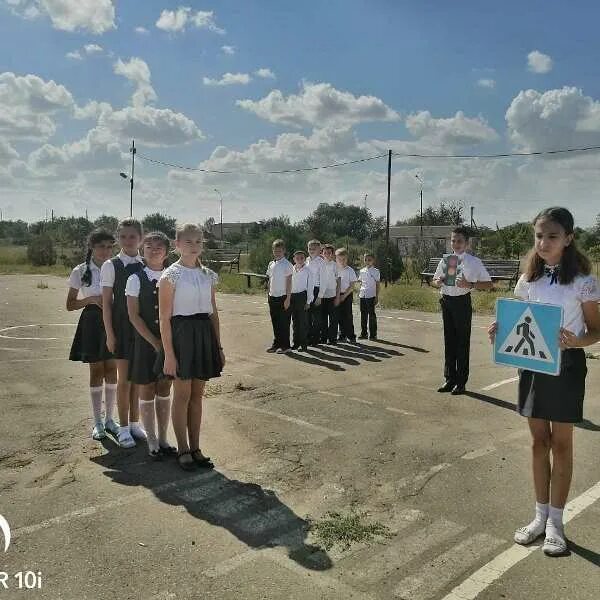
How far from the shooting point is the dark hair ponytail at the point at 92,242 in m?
5.72

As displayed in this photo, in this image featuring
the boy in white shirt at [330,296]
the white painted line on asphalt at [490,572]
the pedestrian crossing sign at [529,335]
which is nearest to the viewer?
the white painted line on asphalt at [490,572]

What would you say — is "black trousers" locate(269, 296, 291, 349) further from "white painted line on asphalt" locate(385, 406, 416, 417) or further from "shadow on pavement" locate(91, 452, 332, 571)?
"shadow on pavement" locate(91, 452, 332, 571)

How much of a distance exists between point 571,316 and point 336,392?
169 inches

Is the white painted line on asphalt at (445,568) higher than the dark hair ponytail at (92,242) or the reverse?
the reverse

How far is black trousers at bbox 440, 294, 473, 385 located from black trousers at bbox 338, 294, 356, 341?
4.35 m

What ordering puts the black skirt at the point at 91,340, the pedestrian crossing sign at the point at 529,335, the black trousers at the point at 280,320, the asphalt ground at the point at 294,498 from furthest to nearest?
the black trousers at the point at 280,320, the black skirt at the point at 91,340, the pedestrian crossing sign at the point at 529,335, the asphalt ground at the point at 294,498

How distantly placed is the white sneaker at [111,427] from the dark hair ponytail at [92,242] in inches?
50.5

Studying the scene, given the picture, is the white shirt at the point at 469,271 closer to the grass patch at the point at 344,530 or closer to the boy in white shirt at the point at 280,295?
the boy in white shirt at the point at 280,295

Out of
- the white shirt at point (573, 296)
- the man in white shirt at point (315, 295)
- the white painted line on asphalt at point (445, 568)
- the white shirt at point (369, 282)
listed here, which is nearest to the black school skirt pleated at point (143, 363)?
the white painted line on asphalt at point (445, 568)

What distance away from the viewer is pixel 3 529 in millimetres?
3859

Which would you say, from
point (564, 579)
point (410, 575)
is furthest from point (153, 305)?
point (564, 579)

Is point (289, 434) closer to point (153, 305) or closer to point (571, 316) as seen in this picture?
point (153, 305)

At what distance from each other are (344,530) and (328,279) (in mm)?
8104

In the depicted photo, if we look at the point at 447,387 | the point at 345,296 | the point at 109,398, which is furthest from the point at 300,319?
the point at 109,398
